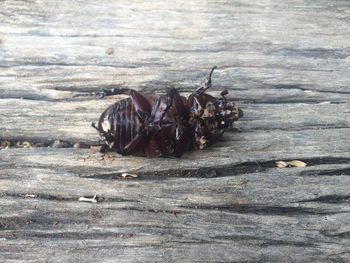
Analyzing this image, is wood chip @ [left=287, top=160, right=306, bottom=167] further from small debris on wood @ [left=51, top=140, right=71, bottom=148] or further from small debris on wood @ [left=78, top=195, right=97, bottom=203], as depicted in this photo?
small debris on wood @ [left=51, top=140, right=71, bottom=148]

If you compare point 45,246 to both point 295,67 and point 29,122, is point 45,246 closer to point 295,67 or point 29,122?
point 29,122

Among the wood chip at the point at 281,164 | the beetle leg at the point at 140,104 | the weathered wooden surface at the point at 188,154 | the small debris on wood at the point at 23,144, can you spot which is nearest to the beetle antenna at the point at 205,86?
the weathered wooden surface at the point at 188,154

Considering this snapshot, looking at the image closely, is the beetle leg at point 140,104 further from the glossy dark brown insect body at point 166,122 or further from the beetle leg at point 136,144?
the beetle leg at point 136,144

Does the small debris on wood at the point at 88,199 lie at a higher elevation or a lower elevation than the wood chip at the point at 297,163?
lower

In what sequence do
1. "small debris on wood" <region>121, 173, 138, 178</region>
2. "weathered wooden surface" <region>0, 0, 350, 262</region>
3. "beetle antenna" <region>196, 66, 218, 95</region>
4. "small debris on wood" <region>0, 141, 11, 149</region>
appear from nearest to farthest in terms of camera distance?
"weathered wooden surface" <region>0, 0, 350, 262</region>, "small debris on wood" <region>121, 173, 138, 178</region>, "small debris on wood" <region>0, 141, 11, 149</region>, "beetle antenna" <region>196, 66, 218, 95</region>

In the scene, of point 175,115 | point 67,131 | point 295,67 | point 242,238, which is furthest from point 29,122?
point 295,67

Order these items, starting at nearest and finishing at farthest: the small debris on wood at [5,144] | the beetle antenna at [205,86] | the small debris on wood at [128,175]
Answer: the small debris on wood at [128,175] → the small debris on wood at [5,144] → the beetle antenna at [205,86]

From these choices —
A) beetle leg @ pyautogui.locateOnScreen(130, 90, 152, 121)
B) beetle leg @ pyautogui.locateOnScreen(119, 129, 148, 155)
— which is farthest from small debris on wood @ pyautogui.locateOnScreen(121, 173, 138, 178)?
beetle leg @ pyautogui.locateOnScreen(130, 90, 152, 121)
